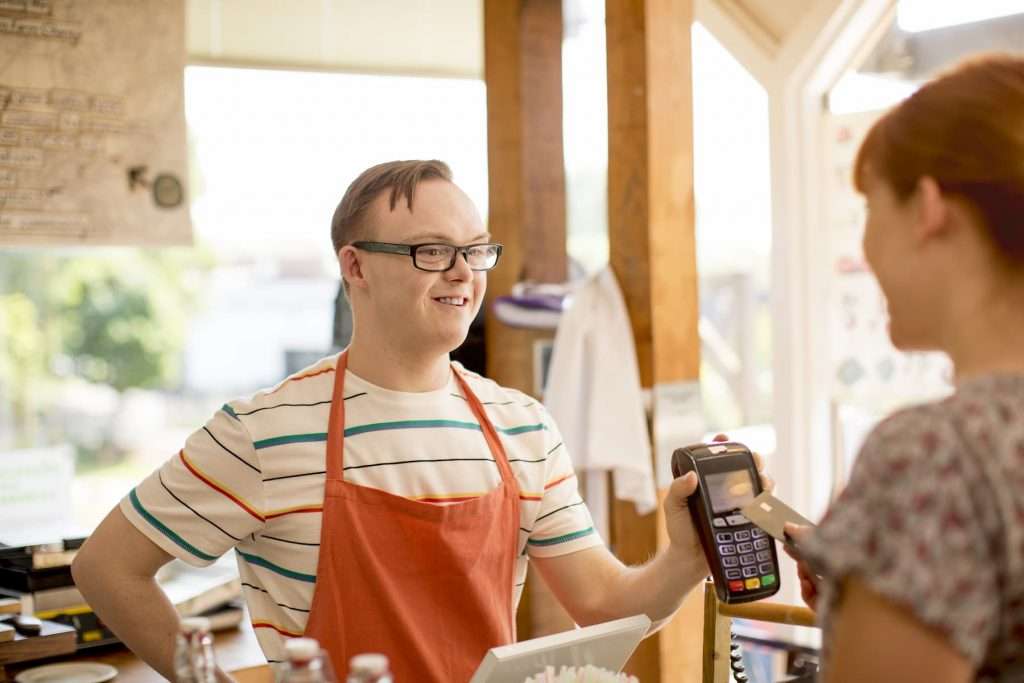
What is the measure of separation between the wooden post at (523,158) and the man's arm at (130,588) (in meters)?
1.67

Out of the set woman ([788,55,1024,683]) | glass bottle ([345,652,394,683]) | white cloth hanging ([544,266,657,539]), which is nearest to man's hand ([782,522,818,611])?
woman ([788,55,1024,683])

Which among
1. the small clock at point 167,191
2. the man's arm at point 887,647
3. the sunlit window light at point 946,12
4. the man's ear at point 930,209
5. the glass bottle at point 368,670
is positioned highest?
the sunlit window light at point 946,12

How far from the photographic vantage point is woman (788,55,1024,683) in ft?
2.69

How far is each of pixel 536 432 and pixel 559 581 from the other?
26 cm

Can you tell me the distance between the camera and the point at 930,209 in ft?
3.00

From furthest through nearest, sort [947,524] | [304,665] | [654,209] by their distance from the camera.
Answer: [654,209] → [304,665] → [947,524]

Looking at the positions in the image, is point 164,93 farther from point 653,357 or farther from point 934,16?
point 934,16

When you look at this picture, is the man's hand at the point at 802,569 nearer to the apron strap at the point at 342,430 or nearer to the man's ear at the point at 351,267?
the apron strap at the point at 342,430

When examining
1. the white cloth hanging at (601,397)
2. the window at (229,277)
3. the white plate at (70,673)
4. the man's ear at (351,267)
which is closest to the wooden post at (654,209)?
the white cloth hanging at (601,397)

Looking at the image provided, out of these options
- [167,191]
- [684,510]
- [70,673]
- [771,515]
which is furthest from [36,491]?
[771,515]

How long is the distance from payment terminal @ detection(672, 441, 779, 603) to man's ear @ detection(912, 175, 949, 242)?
2.34 ft

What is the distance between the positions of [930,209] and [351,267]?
114 cm

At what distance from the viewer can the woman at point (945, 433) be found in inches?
32.2

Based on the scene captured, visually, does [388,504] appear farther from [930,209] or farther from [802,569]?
[930,209]
